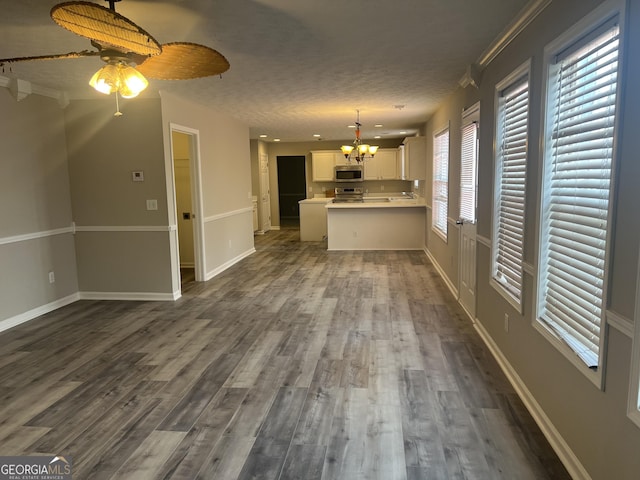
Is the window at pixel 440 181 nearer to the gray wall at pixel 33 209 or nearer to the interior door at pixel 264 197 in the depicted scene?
the gray wall at pixel 33 209

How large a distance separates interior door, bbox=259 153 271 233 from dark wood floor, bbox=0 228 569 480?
661 cm

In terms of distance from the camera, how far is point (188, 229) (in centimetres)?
711

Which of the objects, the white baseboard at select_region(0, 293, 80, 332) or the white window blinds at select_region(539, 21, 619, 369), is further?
the white baseboard at select_region(0, 293, 80, 332)

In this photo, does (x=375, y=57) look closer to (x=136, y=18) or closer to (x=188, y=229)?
(x=136, y=18)

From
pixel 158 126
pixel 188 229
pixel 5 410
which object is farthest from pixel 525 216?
pixel 188 229

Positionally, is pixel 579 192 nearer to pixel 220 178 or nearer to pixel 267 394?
pixel 267 394

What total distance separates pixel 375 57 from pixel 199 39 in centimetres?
143

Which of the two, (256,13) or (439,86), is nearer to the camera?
(256,13)

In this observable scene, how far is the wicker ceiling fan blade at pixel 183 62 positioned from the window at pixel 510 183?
188cm

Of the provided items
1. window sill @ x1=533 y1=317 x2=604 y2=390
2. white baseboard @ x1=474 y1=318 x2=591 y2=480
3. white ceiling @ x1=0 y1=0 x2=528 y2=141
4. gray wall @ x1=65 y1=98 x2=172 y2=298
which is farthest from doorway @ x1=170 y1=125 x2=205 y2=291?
window sill @ x1=533 y1=317 x2=604 y2=390

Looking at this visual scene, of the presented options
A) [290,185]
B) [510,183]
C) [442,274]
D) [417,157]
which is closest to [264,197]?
[290,185]

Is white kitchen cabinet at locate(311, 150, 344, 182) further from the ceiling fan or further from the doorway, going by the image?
the ceiling fan

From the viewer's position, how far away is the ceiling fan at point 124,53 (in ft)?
6.03

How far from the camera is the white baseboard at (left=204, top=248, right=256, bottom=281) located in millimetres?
6445
